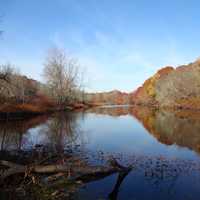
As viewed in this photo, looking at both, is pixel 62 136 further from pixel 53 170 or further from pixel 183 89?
pixel 183 89

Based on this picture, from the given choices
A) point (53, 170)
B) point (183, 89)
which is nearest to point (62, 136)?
point (53, 170)

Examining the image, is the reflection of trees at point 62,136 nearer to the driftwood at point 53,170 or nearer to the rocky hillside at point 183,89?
the driftwood at point 53,170

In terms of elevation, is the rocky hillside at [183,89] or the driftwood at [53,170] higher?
the rocky hillside at [183,89]

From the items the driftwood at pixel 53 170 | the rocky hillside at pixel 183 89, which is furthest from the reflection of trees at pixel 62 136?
the rocky hillside at pixel 183 89

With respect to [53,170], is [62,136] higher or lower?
lower

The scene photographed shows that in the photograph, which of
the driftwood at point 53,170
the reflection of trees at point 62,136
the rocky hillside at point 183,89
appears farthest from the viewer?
the rocky hillside at point 183,89

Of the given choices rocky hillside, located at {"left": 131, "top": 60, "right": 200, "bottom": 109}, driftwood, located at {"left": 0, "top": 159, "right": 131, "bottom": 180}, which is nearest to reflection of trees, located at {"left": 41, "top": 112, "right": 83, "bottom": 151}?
driftwood, located at {"left": 0, "top": 159, "right": 131, "bottom": 180}

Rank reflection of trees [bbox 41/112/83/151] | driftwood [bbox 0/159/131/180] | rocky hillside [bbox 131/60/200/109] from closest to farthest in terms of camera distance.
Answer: driftwood [bbox 0/159/131/180] → reflection of trees [bbox 41/112/83/151] → rocky hillside [bbox 131/60/200/109]

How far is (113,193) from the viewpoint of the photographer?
740cm

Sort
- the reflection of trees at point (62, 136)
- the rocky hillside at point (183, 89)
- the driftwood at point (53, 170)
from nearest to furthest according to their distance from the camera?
the driftwood at point (53, 170) < the reflection of trees at point (62, 136) < the rocky hillside at point (183, 89)

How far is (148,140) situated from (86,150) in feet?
20.5

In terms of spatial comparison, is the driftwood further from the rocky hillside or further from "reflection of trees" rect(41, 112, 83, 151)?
the rocky hillside

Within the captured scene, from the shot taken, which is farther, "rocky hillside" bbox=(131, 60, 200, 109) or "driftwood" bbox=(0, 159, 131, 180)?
"rocky hillside" bbox=(131, 60, 200, 109)

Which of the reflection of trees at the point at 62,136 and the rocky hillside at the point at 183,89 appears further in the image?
the rocky hillside at the point at 183,89
